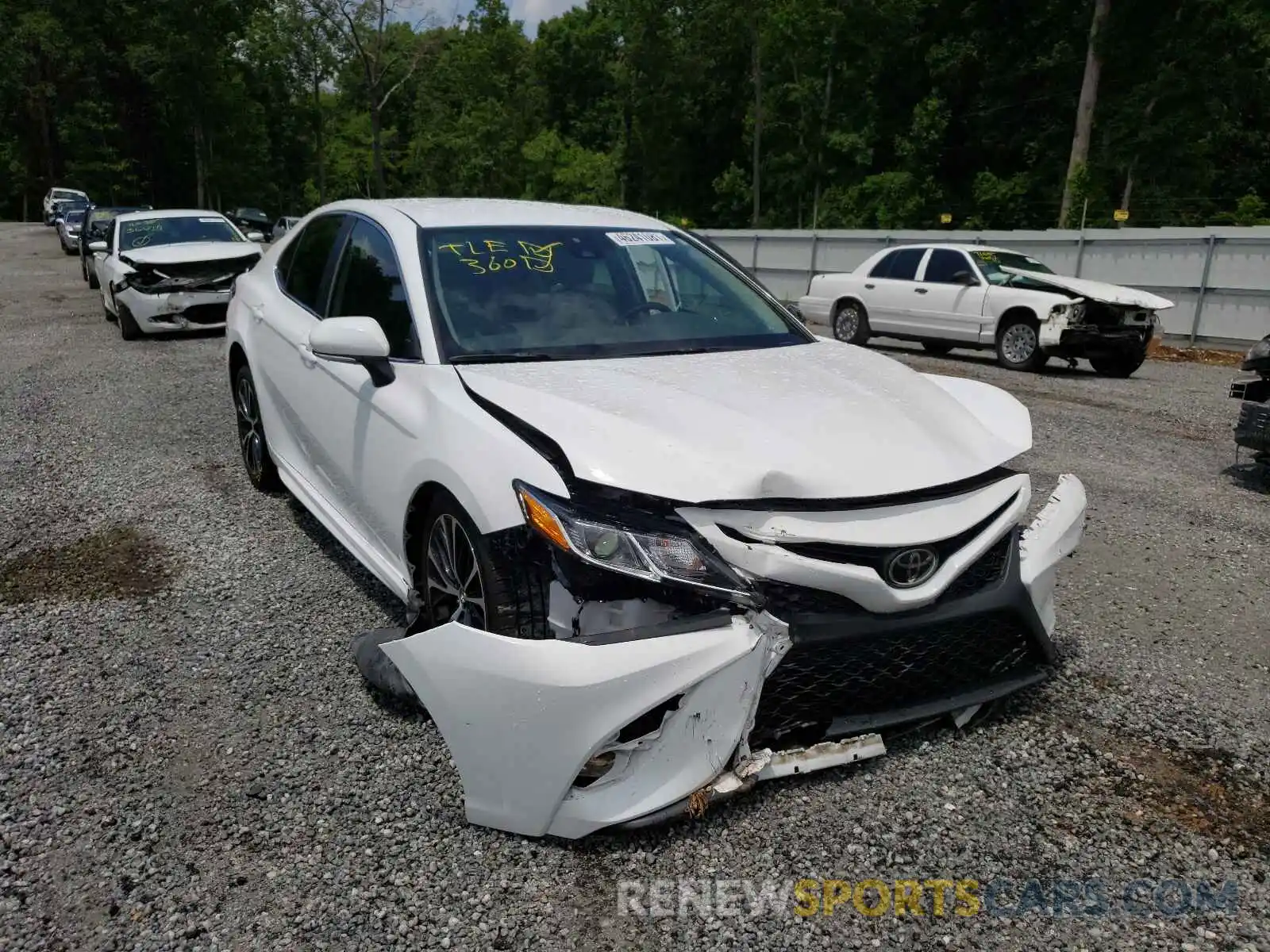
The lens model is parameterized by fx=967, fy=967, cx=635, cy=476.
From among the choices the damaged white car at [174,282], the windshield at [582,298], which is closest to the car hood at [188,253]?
the damaged white car at [174,282]

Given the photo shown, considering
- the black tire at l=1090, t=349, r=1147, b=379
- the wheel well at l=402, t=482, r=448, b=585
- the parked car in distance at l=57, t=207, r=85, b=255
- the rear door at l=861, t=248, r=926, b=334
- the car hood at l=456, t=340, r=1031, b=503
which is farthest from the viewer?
the parked car in distance at l=57, t=207, r=85, b=255

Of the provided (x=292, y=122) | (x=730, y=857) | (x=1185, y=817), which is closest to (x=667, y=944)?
(x=730, y=857)

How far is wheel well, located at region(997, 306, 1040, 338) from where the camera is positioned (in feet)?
40.5

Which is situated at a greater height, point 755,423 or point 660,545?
point 755,423

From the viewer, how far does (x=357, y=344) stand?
3.30 meters

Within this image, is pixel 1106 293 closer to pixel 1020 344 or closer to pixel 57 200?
pixel 1020 344

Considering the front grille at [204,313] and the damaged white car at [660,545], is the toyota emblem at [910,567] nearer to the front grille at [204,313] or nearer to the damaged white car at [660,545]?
the damaged white car at [660,545]

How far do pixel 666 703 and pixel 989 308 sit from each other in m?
11.8

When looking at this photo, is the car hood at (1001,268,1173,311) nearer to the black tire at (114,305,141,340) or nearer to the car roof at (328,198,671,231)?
the car roof at (328,198,671,231)

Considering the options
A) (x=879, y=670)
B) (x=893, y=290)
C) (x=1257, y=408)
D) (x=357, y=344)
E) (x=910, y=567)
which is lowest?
(x=893, y=290)

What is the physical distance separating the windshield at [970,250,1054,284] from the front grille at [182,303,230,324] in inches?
402

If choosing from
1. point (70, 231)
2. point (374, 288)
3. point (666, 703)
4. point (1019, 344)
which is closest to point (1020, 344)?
point (1019, 344)

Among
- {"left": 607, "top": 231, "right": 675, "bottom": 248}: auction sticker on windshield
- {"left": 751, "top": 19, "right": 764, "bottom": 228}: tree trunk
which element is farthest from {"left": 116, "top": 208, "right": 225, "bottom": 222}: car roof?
{"left": 751, "top": 19, "right": 764, "bottom": 228}: tree trunk

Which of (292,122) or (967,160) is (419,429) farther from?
(292,122)
